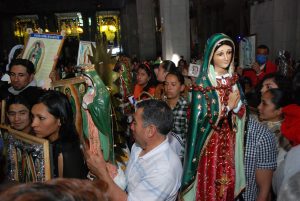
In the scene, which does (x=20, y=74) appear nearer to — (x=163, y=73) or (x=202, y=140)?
(x=163, y=73)

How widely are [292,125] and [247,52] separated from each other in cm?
533

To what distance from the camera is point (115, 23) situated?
25.4m

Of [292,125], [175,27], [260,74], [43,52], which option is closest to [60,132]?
[292,125]

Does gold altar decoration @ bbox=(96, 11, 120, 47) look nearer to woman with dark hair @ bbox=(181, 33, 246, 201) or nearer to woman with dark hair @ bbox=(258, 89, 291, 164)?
woman with dark hair @ bbox=(258, 89, 291, 164)

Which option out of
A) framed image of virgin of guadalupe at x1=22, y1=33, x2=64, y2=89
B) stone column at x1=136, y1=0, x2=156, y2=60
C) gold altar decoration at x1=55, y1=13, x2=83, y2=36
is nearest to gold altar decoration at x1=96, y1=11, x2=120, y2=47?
gold altar decoration at x1=55, y1=13, x2=83, y2=36

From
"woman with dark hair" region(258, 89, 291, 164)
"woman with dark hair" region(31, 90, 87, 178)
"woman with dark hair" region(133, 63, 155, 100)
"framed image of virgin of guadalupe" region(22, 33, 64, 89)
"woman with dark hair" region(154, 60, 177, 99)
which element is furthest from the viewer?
"woman with dark hair" region(133, 63, 155, 100)

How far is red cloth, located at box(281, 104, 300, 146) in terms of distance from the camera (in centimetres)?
186

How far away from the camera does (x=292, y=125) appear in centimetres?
192

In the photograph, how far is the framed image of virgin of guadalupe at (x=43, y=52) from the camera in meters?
4.25

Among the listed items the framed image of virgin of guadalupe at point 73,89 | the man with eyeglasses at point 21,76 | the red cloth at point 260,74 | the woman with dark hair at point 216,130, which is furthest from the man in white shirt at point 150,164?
the red cloth at point 260,74

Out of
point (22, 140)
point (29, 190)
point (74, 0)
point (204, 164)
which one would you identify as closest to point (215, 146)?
point (204, 164)

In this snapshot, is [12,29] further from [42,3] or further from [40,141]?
[40,141]

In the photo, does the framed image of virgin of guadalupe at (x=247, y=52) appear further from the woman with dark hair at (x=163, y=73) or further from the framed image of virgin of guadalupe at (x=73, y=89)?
the framed image of virgin of guadalupe at (x=73, y=89)

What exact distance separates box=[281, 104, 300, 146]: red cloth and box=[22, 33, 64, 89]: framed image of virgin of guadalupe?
324 cm
